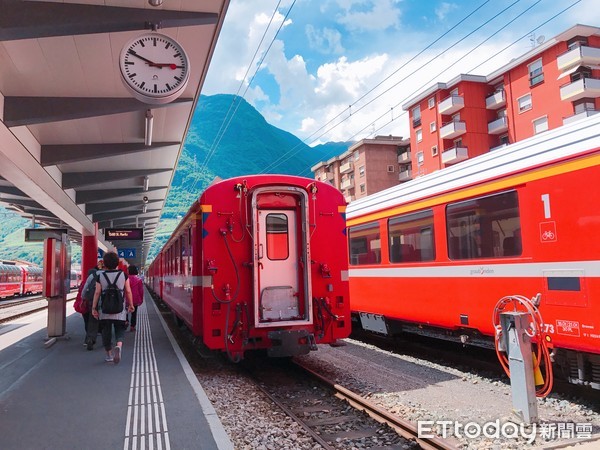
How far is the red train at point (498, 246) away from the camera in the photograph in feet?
18.0

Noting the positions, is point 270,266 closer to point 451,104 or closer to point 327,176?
point 451,104

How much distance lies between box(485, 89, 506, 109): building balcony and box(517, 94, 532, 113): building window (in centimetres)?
210

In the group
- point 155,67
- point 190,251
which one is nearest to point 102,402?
point 190,251

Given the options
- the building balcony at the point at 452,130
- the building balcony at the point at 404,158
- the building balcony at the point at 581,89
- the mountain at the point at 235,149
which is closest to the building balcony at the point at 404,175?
the building balcony at the point at 404,158

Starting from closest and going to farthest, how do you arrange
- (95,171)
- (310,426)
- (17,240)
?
1. (310,426)
2. (95,171)
3. (17,240)

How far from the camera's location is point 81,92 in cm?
928

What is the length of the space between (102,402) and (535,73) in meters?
38.2

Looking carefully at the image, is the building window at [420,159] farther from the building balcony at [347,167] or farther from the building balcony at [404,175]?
the building balcony at [347,167]

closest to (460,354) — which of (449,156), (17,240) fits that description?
(449,156)

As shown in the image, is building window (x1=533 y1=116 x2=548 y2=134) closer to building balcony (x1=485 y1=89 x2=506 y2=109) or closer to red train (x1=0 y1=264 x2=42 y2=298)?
building balcony (x1=485 y1=89 x2=506 y2=109)

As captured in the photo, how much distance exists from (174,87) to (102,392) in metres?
4.23

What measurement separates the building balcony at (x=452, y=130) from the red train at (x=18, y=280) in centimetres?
3578

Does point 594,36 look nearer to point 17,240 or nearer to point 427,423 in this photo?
point 427,423

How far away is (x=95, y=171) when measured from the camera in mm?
15914
